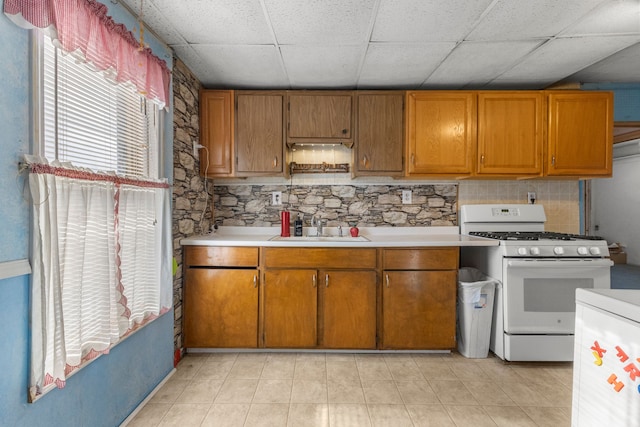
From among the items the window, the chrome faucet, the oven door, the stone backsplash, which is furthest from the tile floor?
the stone backsplash

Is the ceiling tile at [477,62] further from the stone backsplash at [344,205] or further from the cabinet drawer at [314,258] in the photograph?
the cabinet drawer at [314,258]

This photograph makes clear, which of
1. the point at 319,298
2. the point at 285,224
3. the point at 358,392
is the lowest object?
the point at 358,392

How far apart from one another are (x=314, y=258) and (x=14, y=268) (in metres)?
1.79

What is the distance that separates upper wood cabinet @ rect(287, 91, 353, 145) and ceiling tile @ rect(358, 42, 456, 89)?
0.27 meters

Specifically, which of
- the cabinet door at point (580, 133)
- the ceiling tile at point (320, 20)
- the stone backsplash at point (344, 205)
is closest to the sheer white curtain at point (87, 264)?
the stone backsplash at point (344, 205)

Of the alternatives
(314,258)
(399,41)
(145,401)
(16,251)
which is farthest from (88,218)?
(399,41)

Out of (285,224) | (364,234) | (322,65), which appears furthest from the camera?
(364,234)

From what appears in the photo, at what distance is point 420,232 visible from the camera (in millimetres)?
3158

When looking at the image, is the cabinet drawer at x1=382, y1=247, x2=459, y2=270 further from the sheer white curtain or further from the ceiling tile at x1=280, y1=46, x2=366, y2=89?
the sheer white curtain

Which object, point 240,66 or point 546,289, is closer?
point 546,289

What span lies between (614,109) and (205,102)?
12.7 ft

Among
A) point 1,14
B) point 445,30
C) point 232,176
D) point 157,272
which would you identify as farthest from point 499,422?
point 1,14

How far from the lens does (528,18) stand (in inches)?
75.5

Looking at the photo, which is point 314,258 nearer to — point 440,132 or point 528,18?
point 440,132
